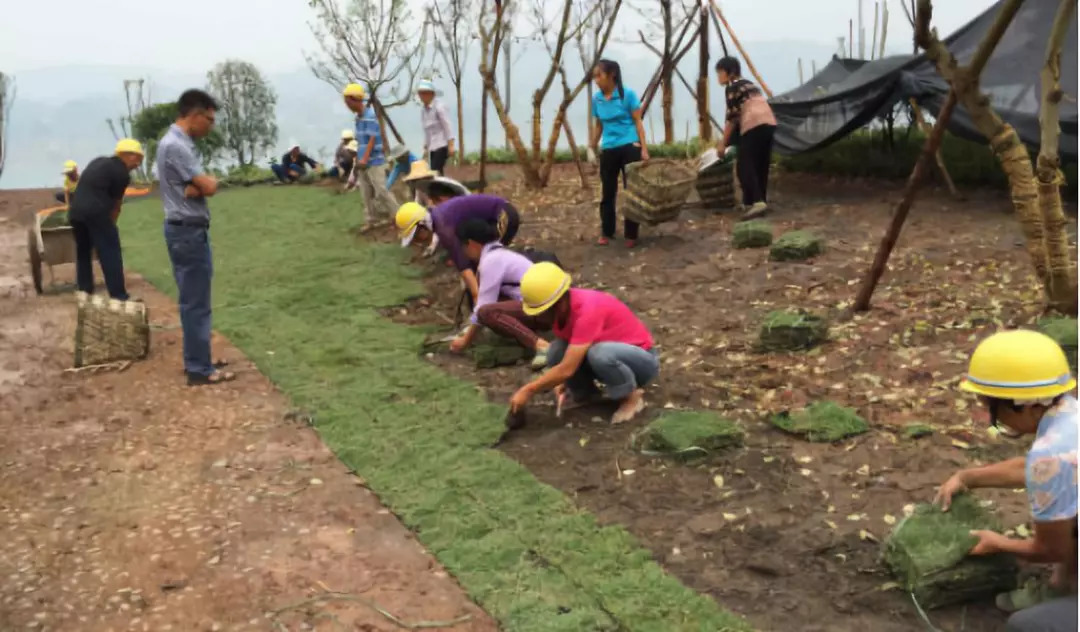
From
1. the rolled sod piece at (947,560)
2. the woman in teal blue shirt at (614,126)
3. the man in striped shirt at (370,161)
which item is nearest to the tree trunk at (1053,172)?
the rolled sod piece at (947,560)

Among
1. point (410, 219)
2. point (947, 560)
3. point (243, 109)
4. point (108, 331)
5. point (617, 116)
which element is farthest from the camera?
point (243, 109)

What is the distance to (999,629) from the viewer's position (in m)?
2.35

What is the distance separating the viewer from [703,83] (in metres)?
10.6

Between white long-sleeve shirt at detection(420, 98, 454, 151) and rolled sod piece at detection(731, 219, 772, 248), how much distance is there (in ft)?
11.0

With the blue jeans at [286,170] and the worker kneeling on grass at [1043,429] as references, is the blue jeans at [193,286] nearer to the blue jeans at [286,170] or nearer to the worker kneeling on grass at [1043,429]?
the worker kneeling on grass at [1043,429]

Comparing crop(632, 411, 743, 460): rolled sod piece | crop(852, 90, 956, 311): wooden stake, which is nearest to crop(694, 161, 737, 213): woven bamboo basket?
crop(852, 90, 956, 311): wooden stake

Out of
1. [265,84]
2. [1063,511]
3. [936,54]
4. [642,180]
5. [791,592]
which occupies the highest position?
[265,84]

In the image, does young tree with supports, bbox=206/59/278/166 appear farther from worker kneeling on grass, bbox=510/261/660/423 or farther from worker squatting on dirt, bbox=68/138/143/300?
worker kneeling on grass, bbox=510/261/660/423

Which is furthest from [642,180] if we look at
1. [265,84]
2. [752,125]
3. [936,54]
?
[265,84]

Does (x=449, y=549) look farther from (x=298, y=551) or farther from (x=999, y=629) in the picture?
(x=999, y=629)

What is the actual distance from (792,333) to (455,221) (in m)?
1.92

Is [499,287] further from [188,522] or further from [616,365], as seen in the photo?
[188,522]

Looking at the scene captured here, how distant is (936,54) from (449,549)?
9.37ft

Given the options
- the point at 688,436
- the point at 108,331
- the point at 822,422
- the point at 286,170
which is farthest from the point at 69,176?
the point at 822,422
